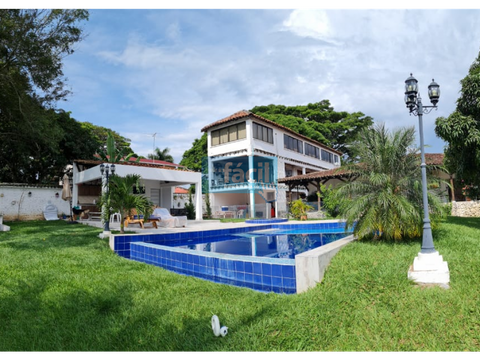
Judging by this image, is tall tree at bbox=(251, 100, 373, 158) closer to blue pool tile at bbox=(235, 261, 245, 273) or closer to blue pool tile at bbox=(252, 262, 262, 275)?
blue pool tile at bbox=(235, 261, 245, 273)

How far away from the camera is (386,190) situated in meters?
6.87

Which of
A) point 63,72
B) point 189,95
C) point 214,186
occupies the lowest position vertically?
point 214,186

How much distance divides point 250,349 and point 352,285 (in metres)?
2.01

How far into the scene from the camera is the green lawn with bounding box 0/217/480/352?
3.27 m

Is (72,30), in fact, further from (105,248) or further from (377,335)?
(377,335)

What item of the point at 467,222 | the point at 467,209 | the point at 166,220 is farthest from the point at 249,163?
the point at 467,222

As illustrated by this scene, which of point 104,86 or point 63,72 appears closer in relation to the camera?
point 104,86

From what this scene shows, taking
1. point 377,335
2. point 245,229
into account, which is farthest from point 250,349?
point 245,229

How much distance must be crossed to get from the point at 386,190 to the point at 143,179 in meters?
14.2

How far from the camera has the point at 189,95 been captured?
13.4m

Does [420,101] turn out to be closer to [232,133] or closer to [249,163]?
[249,163]

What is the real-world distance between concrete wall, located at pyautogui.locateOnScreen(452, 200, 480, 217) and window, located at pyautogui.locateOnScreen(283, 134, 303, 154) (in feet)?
47.3

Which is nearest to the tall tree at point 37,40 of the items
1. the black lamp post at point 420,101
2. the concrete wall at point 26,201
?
the concrete wall at point 26,201

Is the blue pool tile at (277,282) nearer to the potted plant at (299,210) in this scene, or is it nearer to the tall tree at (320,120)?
the potted plant at (299,210)
